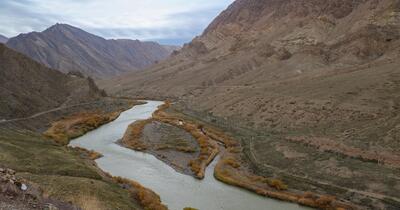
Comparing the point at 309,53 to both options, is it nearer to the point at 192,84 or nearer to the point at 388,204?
the point at 192,84

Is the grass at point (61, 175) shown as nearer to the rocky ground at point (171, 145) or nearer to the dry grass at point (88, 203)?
the dry grass at point (88, 203)

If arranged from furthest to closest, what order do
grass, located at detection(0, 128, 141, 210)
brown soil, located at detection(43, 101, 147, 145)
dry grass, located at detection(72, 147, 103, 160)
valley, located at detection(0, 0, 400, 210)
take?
1. brown soil, located at detection(43, 101, 147, 145)
2. dry grass, located at detection(72, 147, 103, 160)
3. valley, located at detection(0, 0, 400, 210)
4. grass, located at detection(0, 128, 141, 210)

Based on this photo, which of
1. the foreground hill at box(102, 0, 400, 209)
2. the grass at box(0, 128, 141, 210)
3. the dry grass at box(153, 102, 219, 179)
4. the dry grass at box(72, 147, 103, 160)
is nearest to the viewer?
the grass at box(0, 128, 141, 210)

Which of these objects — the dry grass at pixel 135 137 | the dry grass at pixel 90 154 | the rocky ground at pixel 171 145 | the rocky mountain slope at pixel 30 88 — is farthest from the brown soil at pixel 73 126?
the rocky ground at pixel 171 145

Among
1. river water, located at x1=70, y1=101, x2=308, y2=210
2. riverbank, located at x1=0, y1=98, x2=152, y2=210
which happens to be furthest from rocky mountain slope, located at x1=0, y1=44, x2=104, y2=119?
riverbank, located at x1=0, y1=98, x2=152, y2=210

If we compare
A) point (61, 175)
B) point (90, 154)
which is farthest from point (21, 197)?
point (90, 154)

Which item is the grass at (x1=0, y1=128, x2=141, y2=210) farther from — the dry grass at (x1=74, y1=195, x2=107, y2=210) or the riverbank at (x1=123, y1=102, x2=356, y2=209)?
the riverbank at (x1=123, y1=102, x2=356, y2=209)
